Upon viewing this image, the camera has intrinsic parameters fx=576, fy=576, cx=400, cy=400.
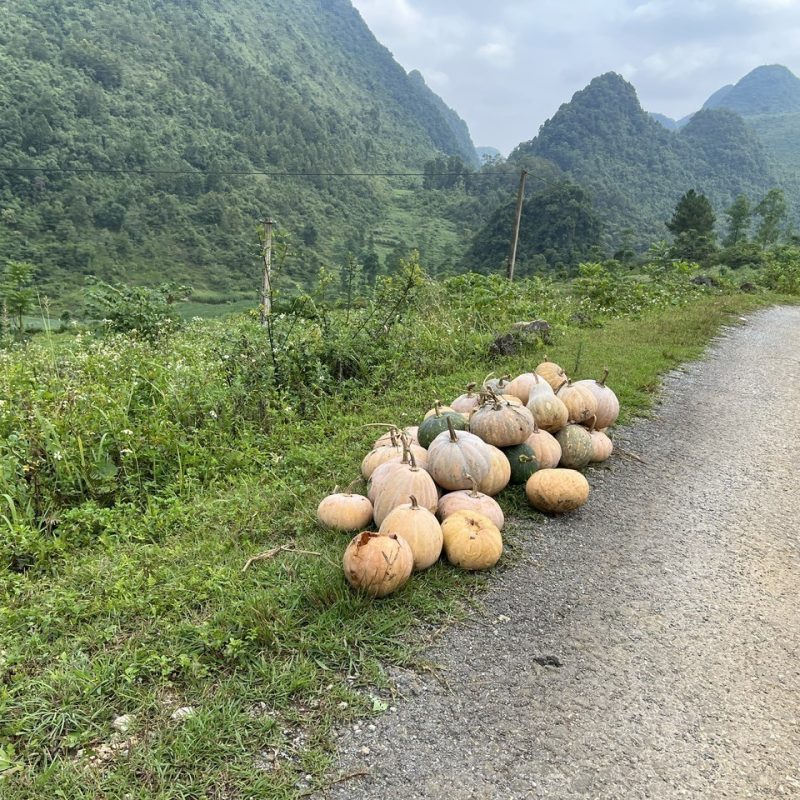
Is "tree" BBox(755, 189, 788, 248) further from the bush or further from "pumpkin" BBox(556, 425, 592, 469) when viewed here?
"pumpkin" BBox(556, 425, 592, 469)

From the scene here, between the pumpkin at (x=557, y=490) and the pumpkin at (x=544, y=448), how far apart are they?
0.18 metres

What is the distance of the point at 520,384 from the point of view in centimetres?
441

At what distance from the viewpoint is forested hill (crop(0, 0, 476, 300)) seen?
2721 inches

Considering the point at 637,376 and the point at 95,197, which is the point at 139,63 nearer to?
the point at 95,197

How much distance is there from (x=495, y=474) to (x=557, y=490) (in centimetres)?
41

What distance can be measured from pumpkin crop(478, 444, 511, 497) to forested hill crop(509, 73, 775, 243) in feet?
314

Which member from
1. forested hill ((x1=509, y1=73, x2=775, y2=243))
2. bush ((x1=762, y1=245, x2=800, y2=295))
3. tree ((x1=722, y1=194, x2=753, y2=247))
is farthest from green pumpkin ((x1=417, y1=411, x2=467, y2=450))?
forested hill ((x1=509, y1=73, x2=775, y2=243))

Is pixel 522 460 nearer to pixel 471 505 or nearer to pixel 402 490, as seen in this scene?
pixel 471 505

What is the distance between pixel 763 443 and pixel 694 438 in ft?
2.05

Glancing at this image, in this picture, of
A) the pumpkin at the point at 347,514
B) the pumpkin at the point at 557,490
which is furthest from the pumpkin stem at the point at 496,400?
the pumpkin at the point at 347,514

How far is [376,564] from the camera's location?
2.64 metres

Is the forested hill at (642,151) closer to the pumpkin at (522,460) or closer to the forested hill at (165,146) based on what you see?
the forested hill at (165,146)

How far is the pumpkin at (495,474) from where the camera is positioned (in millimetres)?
3492

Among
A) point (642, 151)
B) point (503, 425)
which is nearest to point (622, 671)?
point (503, 425)
